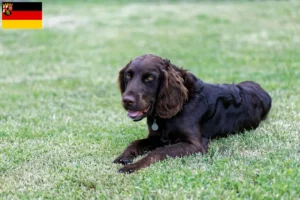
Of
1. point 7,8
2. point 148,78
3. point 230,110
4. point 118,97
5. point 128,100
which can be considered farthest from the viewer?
point 7,8

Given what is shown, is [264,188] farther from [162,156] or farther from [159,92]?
[159,92]

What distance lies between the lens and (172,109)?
5191mm

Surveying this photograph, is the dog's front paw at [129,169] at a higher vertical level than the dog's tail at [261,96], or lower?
lower

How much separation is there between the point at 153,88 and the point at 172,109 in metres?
0.30

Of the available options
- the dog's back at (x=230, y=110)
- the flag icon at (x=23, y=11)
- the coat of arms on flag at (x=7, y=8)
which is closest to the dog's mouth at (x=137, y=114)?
the dog's back at (x=230, y=110)

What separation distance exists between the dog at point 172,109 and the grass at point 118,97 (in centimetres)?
19

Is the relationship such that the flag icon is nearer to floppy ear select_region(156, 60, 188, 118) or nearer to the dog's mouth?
floppy ear select_region(156, 60, 188, 118)

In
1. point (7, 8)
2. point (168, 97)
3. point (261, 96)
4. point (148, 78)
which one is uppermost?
point (148, 78)

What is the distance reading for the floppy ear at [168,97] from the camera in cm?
517

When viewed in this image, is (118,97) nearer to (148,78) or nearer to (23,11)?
(148,78)

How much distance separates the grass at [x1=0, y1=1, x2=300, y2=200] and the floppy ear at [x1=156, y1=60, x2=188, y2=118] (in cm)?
59

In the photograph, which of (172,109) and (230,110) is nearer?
(172,109)

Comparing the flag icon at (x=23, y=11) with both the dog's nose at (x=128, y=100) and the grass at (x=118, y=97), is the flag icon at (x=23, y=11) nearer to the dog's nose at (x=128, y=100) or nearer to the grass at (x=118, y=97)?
the grass at (x=118, y=97)

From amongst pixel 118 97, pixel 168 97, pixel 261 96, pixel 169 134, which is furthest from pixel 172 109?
pixel 118 97
